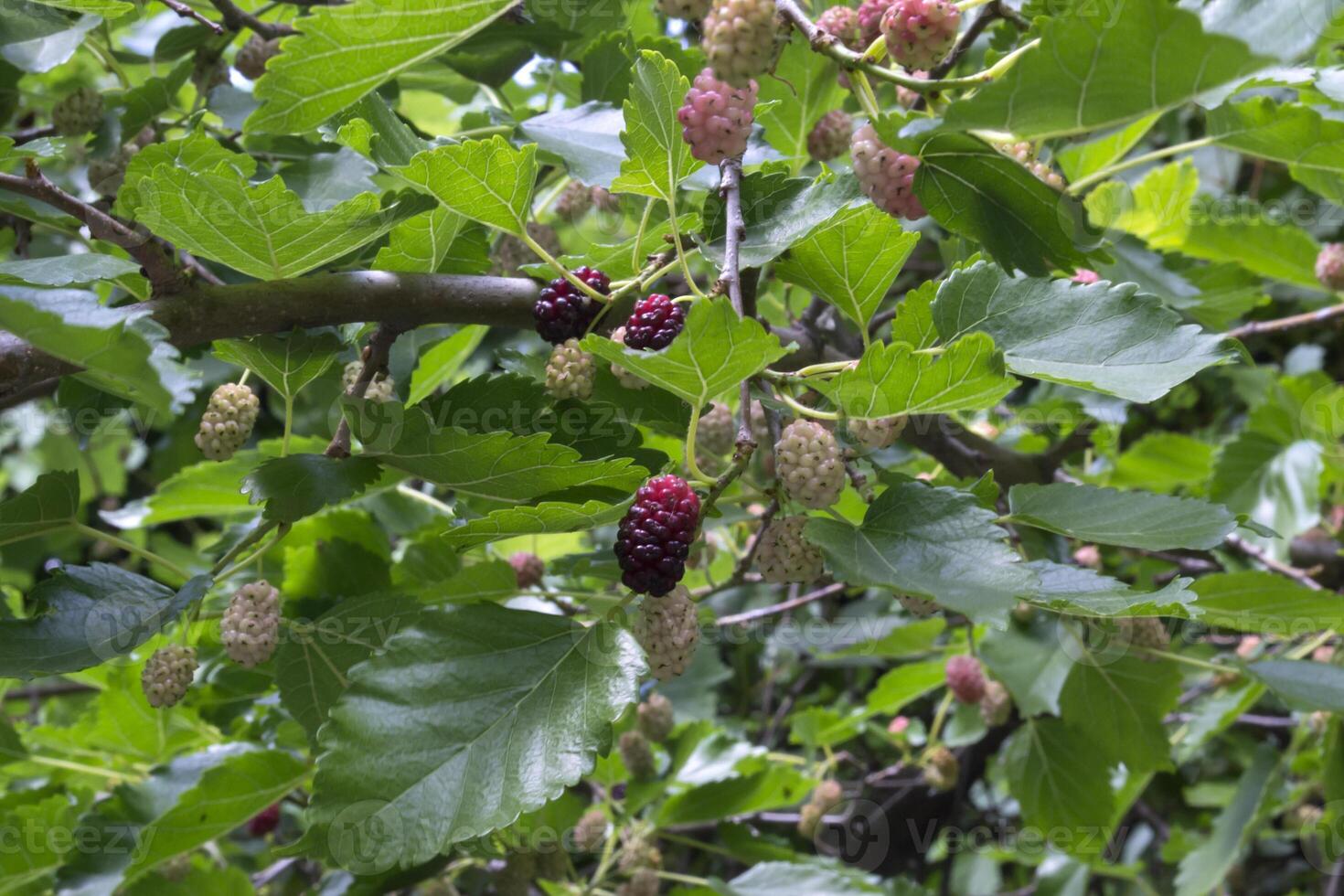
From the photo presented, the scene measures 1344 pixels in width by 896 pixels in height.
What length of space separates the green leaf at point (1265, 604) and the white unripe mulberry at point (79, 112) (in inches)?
40.2

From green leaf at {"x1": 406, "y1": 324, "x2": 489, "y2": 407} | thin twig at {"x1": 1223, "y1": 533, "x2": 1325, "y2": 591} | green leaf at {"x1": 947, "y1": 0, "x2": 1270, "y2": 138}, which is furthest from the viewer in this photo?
thin twig at {"x1": 1223, "y1": 533, "x2": 1325, "y2": 591}

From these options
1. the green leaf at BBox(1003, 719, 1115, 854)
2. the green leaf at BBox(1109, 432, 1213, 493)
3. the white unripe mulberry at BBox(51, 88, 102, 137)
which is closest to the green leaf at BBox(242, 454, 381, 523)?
the white unripe mulberry at BBox(51, 88, 102, 137)

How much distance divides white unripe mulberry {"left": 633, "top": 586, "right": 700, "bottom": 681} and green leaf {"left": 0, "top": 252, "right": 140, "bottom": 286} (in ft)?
1.20

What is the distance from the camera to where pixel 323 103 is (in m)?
0.64

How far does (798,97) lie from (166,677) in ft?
2.12

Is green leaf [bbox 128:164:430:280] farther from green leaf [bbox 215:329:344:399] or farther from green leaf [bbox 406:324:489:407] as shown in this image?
green leaf [bbox 406:324:489:407]

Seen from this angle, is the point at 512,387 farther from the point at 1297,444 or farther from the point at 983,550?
the point at 1297,444

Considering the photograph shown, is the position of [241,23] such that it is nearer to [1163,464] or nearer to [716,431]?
[716,431]

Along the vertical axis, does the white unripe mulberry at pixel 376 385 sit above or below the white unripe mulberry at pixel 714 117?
below

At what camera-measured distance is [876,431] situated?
66 centimetres

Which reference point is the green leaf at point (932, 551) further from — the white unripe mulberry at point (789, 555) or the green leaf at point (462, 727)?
the green leaf at point (462, 727)

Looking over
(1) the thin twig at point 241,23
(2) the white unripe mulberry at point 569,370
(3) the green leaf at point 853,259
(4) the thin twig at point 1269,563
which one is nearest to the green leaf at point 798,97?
(3) the green leaf at point 853,259

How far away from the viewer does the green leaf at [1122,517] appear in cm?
66

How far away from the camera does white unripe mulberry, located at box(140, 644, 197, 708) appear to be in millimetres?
742
